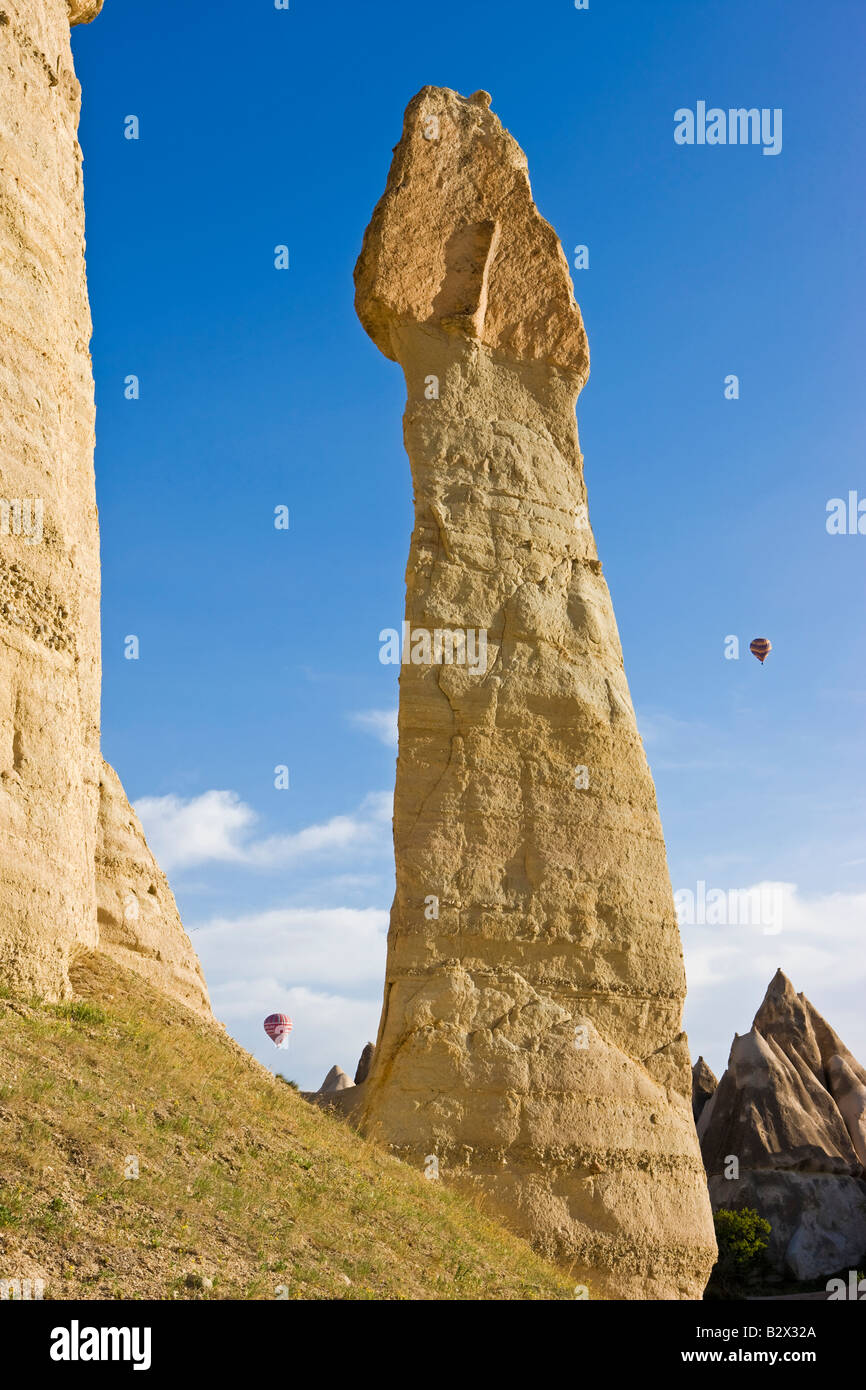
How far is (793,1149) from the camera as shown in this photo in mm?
31391

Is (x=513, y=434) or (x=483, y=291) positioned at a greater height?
(x=483, y=291)

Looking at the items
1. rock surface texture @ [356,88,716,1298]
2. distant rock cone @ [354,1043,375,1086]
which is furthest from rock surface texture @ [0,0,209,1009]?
distant rock cone @ [354,1043,375,1086]

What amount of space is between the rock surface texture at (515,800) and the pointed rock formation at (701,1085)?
2324 centimetres

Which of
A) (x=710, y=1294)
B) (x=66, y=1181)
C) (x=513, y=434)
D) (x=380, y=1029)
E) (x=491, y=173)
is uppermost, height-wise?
(x=491, y=173)

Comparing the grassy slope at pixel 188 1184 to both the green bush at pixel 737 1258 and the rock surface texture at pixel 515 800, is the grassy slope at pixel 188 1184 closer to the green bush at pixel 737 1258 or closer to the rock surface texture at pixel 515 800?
the rock surface texture at pixel 515 800

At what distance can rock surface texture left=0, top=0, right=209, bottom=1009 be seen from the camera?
9.98 meters

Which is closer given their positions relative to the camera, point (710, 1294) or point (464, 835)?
point (464, 835)

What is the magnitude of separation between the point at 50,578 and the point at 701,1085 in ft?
103

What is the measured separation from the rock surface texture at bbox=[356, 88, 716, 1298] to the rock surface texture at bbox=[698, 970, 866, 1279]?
18370mm

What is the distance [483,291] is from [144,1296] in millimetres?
13128

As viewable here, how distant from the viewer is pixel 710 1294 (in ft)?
94.5

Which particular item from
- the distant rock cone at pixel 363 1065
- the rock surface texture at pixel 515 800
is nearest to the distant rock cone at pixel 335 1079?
the distant rock cone at pixel 363 1065

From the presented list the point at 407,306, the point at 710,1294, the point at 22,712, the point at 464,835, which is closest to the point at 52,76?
the point at 407,306

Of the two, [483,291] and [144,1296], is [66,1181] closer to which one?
[144,1296]
